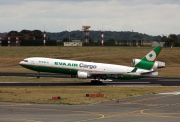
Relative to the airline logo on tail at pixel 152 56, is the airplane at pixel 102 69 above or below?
below

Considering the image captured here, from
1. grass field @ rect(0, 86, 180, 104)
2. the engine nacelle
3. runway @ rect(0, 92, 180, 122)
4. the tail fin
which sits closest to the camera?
runway @ rect(0, 92, 180, 122)

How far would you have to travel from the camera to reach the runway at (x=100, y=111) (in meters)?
35.0

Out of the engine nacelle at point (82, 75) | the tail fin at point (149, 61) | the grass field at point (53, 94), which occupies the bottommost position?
the grass field at point (53, 94)

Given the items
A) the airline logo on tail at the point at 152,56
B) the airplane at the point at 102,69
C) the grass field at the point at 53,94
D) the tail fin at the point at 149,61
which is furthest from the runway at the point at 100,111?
the airline logo on tail at the point at 152,56

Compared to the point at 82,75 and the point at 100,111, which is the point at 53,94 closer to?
the point at 100,111

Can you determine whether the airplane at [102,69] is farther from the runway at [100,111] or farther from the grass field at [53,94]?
the runway at [100,111]

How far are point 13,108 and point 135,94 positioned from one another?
19.2m

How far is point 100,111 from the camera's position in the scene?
40000mm

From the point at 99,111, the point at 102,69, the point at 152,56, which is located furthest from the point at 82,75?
the point at 99,111

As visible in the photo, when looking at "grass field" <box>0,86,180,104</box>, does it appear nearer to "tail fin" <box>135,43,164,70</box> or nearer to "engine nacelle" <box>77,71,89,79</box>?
"engine nacelle" <box>77,71,89,79</box>

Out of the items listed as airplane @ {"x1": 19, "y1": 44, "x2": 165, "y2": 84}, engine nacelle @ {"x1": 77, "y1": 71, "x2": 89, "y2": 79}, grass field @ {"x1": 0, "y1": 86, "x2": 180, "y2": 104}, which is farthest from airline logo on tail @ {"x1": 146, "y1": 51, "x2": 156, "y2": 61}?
grass field @ {"x1": 0, "y1": 86, "x2": 180, "y2": 104}

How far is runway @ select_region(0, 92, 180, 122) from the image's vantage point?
115ft

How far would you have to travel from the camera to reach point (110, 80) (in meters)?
80.4

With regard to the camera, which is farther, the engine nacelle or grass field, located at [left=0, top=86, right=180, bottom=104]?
the engine nacelle
